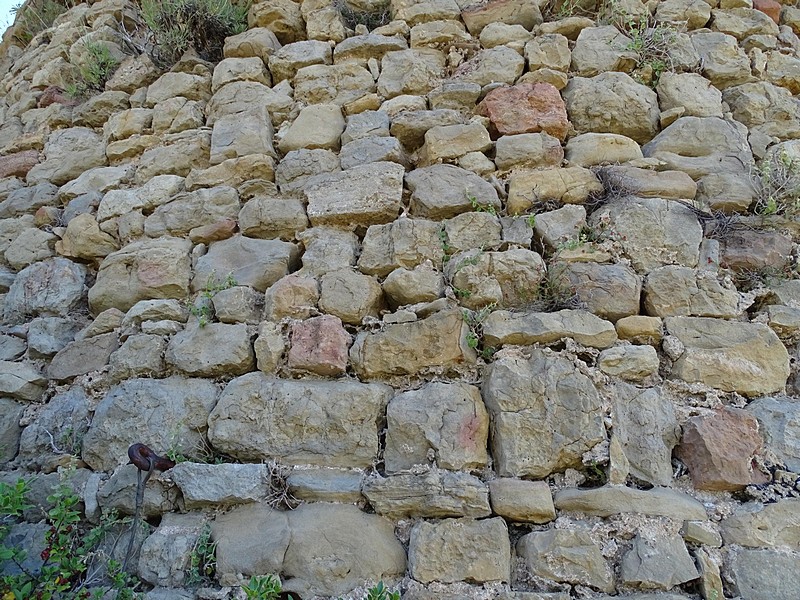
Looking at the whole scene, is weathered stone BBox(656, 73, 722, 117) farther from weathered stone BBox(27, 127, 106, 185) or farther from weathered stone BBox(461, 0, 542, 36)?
weathered stone BBox(27, 127, 106, 185)

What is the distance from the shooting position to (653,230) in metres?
2.07

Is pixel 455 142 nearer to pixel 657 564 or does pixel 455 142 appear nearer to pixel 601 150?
pixel 601 150

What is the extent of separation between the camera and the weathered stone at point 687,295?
6.31 feet

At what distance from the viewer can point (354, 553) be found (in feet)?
5.25

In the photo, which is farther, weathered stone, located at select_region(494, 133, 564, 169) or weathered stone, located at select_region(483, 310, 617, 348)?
weathered stone, located at select_region(494, 133, 564, 169)

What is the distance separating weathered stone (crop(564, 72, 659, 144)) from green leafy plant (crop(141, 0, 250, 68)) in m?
1.80

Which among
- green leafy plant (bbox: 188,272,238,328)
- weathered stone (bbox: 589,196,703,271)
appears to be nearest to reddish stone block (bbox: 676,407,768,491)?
weathered stone (bbox: 589,196,703,271)

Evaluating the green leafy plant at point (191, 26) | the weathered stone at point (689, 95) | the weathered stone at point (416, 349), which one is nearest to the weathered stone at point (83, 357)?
the weathered stone at point (416, 349)

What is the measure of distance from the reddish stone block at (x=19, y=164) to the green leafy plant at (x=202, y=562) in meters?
2.32

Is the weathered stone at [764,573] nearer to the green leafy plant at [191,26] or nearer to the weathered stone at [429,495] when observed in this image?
the weathered stone at [429,495]

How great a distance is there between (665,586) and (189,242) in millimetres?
1974

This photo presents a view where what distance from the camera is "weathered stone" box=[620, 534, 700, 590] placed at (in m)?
1.49

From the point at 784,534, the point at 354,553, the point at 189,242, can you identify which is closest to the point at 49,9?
the point at 189,242

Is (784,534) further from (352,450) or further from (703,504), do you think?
(352,450)
